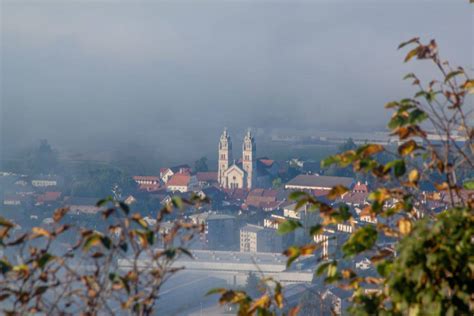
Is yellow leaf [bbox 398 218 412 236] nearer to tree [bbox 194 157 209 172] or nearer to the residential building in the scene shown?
the residential building

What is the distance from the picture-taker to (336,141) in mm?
28062

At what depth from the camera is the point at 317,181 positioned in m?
18.4

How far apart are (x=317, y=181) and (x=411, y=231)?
700 inches

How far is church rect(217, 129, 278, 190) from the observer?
21.0 meters

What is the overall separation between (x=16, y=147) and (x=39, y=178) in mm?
3665

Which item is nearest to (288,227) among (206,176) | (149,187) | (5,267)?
(5,267)

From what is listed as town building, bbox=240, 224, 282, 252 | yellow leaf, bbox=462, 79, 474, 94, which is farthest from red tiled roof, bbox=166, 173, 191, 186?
yellow leaf, bbox=462, 79, 474, 94

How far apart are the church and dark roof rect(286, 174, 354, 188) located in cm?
126

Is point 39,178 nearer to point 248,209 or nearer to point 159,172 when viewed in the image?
point 159,172

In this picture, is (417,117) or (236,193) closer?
(417,117)

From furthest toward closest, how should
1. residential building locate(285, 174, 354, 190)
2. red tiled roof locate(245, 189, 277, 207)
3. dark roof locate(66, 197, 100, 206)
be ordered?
residential building locate(285, 174, 354, 190) < red tiled roof locate(245, 189, 277, 207) < dark roof locate(66, 197, 100, 206)

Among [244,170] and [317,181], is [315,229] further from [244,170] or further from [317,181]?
[244,170]

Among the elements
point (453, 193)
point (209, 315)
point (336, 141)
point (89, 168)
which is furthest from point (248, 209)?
point (453, 193)

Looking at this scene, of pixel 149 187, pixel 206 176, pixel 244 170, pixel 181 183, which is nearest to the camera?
pixel 149 187
